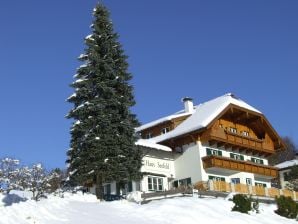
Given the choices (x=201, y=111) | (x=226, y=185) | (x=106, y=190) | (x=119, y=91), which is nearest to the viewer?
(x=119, y=91)

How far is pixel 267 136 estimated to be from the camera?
5616 centimetres

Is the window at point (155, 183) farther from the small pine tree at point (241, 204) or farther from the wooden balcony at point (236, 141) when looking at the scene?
the small pine tree at point (241, 204)

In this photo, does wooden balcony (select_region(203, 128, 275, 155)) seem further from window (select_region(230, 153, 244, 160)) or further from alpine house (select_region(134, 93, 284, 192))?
window (select_region(230, 153, 244, 160))

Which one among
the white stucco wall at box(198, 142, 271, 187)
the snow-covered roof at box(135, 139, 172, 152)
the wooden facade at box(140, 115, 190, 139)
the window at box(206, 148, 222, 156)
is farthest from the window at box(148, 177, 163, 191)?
the wooden facade at box(140, 115, 190, 139)

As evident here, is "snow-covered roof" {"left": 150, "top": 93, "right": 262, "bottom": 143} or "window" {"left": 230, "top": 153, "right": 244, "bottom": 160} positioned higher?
"snow-covered roof" {"left": 150, "top": 93, "right": 262, "bottom": 143}

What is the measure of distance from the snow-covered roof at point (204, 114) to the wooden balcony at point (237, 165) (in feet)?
9.89

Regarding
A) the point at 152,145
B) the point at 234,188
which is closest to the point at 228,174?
the point at 234,188

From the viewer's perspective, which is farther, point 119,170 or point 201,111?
point 201,111

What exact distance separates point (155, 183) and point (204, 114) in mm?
8630

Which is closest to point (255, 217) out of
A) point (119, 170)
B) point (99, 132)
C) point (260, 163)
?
point (119, 170)

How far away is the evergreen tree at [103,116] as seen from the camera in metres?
35.3

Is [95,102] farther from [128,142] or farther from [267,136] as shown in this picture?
[267,136]

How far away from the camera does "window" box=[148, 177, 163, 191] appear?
142 ft

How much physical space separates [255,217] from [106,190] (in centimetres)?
1669
